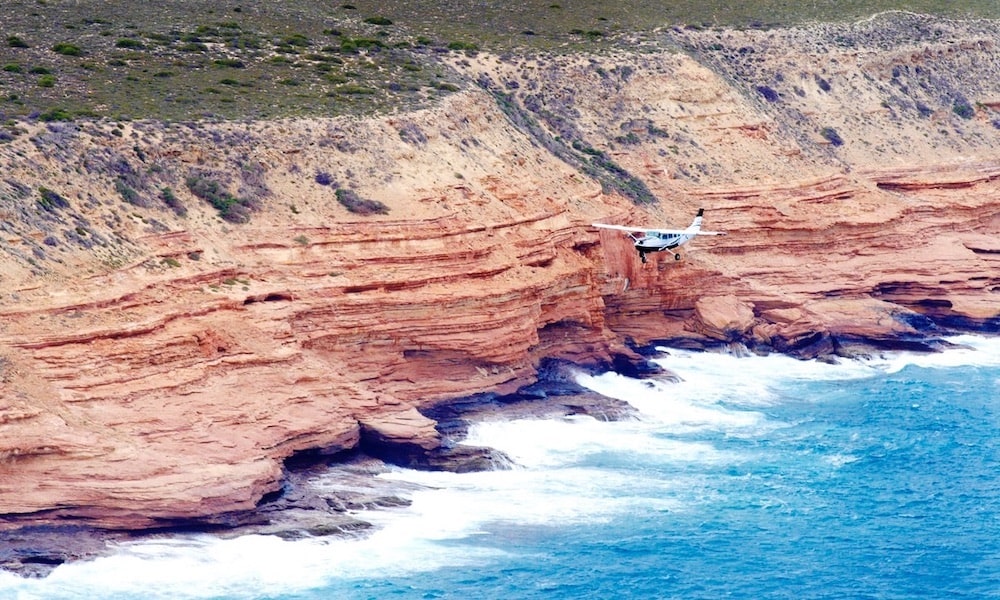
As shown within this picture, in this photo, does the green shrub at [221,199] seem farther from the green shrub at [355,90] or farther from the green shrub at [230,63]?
the green shrub at [230,63]

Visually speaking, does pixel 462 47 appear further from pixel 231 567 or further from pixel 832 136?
pixel 231 567

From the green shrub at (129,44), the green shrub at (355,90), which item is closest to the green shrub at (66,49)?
the green shrub at (129,44)

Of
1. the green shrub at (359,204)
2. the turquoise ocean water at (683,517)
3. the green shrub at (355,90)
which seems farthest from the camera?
the green shrub at (355,90)

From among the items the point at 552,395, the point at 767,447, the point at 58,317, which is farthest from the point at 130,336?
the point at 767,447

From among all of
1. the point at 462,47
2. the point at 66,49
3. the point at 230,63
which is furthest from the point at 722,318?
the point at 66,49

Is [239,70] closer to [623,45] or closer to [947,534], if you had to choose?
[623,45]

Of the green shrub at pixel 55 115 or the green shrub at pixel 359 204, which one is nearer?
the green shrub at pixel 55 115
